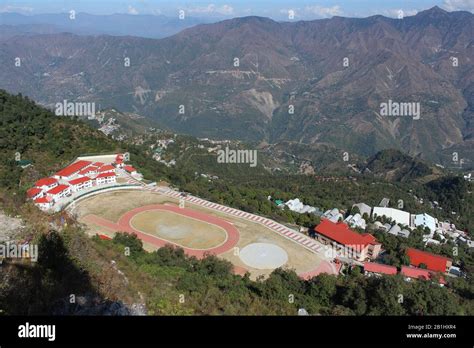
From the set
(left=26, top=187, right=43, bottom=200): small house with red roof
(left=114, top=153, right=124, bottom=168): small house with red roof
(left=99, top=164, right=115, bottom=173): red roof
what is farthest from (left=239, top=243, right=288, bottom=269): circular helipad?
(left=114, top=153, right=124, bottom=168): small house with red roof

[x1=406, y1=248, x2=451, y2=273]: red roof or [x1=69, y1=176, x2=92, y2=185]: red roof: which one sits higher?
[x1=69, y1=176, x2=92, y2=185]: red roof

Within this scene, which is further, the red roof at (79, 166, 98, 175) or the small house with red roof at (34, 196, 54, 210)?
the red roof at (79, 166, 98, 175)

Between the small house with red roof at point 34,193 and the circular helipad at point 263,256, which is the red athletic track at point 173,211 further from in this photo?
the small house with red roof at point 34,193

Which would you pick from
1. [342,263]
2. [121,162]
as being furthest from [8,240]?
[121,162]

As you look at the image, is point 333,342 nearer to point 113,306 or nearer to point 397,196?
point 113,306

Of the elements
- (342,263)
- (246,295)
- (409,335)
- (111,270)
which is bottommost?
(342,263)

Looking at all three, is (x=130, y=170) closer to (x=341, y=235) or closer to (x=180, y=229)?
(x=180, y=229)

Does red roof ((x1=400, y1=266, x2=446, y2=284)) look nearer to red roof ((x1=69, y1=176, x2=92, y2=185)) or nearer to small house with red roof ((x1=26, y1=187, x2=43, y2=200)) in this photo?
red roof ((x1=69, y1=176, x2=92, y2=185))

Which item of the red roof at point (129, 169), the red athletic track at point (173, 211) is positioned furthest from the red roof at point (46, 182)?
the red roof at point (129, 169)
